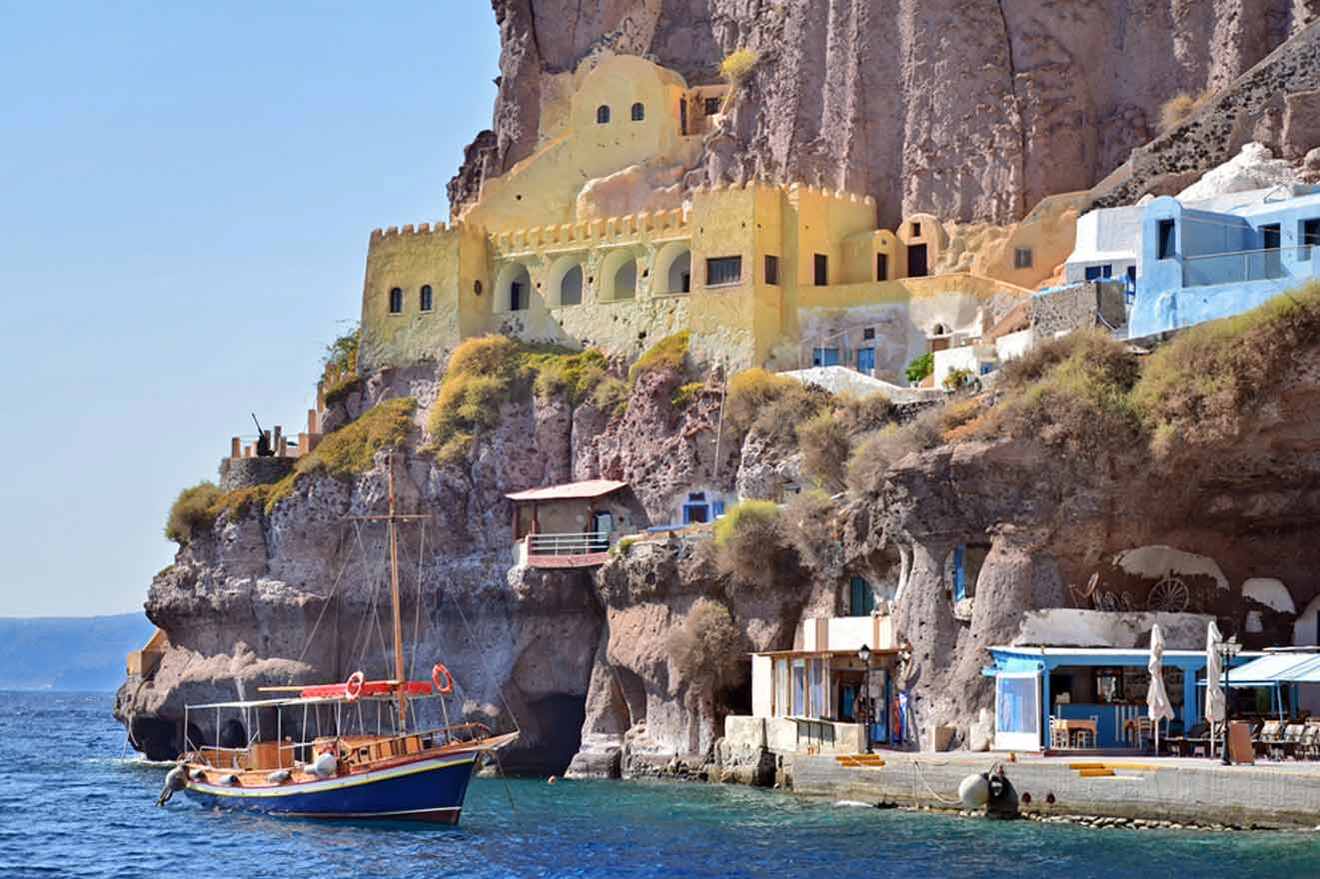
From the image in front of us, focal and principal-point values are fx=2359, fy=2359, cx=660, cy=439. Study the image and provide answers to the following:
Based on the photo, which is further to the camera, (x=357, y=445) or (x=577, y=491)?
(x=357, y=445)

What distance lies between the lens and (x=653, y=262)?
73000 millimetres

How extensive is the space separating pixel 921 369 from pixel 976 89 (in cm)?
1121

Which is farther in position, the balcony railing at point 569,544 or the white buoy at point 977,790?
the balcony railing at point 569,544

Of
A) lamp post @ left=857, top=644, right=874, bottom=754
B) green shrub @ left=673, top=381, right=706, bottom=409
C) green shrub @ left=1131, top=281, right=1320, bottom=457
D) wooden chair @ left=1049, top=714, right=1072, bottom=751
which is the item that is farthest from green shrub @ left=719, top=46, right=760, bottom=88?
wooden chair @ left=1049, top=714, right=1072, bottom=751

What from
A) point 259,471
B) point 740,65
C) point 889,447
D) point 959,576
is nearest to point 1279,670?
point 959,576

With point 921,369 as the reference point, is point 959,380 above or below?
below

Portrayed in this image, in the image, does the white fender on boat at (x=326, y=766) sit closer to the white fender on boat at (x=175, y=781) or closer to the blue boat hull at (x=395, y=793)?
the blue boat hull at (x=395, y=793)

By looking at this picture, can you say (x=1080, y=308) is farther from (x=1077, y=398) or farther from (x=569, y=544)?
(x=569, y=544)

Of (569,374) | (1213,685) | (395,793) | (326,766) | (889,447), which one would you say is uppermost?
(569,374)

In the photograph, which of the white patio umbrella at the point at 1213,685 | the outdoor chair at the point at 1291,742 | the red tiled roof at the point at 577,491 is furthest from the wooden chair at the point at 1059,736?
the red tiled roof at the point at 577,491

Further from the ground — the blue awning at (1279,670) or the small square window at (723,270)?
the small square window at (723,270)

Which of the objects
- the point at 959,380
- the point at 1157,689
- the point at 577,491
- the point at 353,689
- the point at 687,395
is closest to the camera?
the point at 1157,689

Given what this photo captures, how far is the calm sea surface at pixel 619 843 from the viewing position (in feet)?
137

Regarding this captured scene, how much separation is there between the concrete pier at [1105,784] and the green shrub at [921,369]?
1614cm
